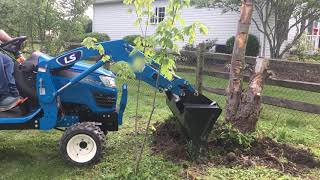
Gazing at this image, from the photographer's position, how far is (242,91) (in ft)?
20.2

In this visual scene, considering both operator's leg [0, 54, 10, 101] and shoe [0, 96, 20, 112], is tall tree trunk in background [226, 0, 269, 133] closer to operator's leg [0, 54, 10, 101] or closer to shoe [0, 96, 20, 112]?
shoe [0, 96, 20, 112]

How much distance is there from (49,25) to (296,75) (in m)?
7.37

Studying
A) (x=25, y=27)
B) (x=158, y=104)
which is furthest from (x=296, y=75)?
(x=25, y=27)

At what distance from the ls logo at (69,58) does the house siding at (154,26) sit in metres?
14.7

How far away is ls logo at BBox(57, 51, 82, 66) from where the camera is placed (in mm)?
4891

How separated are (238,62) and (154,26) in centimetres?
1708

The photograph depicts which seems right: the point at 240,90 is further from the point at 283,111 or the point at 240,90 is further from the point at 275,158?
the point at 283,111

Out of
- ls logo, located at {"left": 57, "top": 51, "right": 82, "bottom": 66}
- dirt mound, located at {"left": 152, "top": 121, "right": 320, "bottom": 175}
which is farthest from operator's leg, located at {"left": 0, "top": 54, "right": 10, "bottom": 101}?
dirt mound, located at {"left": 152, "top": 121, "right": 320, "bottom": 175}

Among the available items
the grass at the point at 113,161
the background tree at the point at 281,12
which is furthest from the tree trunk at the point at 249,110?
the background tree at the point at 281,12

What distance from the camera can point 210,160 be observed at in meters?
5.05

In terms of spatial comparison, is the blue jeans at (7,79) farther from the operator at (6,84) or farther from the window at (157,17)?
the window at (157,17)

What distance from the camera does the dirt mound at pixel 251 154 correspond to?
5027 millimetres

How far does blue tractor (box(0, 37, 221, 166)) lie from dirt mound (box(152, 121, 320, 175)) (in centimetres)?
28

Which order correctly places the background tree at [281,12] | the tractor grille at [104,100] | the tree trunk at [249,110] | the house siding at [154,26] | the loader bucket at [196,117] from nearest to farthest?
the loader bucket at [196,117]
the tractor grille at [104,100]
the tree trunk at [249,110]
the background tree at [281,12]
the house siding at [154,26]
